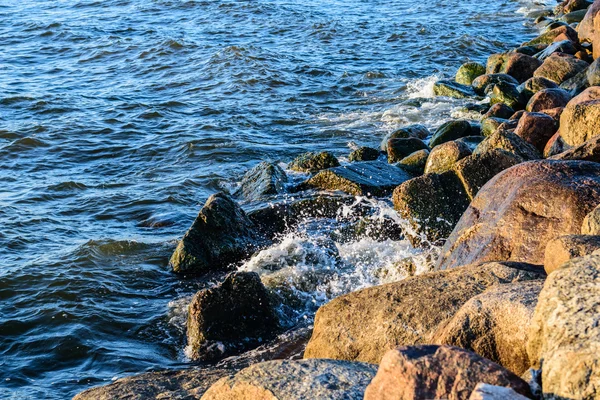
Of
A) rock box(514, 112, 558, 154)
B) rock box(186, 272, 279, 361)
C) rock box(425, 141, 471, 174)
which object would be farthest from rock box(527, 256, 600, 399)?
rock box(514, 112, 558, 154)

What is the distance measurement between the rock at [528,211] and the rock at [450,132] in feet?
16.8

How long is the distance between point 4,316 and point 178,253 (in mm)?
2001

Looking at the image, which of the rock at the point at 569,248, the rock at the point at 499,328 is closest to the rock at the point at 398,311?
the rock at the point at 569,248

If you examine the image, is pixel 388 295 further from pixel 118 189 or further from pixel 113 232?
pixel 118 189

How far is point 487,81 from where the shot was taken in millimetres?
15312

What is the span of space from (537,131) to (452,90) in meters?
5.32

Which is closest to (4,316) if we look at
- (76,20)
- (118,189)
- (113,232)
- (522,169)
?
(113,232)

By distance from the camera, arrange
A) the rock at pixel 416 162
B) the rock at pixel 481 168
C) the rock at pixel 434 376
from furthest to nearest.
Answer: the rock at pixel 416 162 < the rock at pixel 481 168 < the rock at pixel 434 376

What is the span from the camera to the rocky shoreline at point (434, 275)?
3.41 metres

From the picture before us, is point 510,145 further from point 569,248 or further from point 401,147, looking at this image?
point 569,248

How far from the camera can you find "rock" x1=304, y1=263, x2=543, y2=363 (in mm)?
5164

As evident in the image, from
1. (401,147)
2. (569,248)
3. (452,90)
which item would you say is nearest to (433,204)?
(401,147)

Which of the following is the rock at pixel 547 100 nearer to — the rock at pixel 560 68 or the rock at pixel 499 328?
the rock at pixel 560 68

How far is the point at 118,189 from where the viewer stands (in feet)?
37.9
